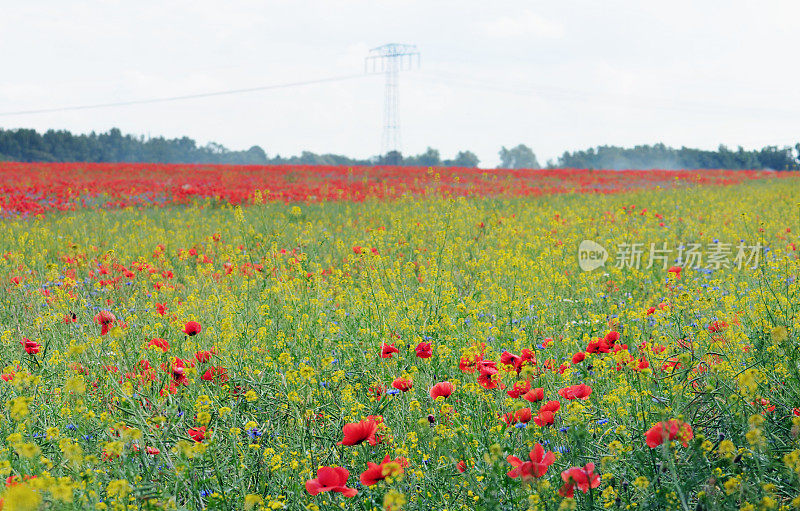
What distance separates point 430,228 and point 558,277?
2.58 metres

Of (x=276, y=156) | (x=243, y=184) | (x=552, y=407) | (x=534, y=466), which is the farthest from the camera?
(x=276, y=156)

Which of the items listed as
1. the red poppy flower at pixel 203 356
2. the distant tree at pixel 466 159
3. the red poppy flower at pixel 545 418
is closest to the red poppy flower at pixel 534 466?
the red poppy flower at pixel 545 418

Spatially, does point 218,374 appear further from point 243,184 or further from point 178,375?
point 243,184

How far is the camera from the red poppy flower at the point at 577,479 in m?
1.30

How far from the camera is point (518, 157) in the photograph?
255ft

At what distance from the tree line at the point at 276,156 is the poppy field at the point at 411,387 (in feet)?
108

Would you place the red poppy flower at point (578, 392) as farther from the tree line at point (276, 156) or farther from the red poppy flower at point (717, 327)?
the tree line at point (276, 156)

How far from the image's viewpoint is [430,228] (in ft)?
21.0

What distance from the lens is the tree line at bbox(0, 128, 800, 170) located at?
4241cm

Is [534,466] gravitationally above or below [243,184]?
below

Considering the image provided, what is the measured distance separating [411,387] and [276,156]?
56.3 metres

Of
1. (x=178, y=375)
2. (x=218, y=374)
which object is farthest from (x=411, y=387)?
(x=218, y=374)

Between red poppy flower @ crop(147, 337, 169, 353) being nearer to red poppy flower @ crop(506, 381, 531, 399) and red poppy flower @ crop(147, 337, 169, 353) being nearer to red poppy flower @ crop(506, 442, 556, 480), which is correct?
red poppy flower @ crop(506, 381, 531, 399)

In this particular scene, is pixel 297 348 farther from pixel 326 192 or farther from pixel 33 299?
pixel 326 192
